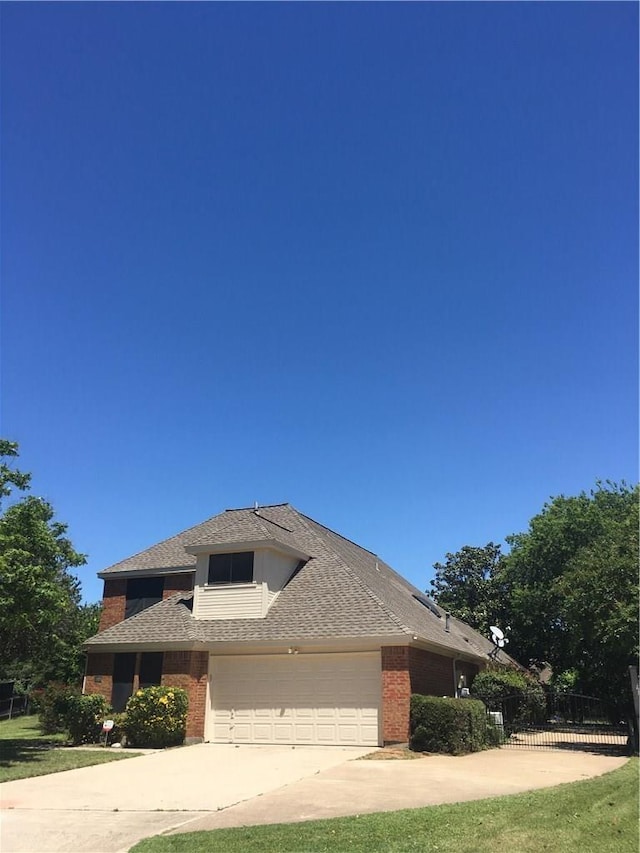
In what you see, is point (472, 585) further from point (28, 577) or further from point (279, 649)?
point (28, 577)

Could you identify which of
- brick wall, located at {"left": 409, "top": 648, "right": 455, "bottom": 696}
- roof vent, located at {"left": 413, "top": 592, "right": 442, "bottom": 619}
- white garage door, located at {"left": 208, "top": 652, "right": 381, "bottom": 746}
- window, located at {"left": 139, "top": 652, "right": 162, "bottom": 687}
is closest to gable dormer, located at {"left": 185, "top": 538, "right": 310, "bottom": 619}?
white garage door, located at {"left": 208, "top": 652, "right": 381, "bottom": 746}

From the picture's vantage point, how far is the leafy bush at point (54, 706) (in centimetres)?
1983

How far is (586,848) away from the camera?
260 inches

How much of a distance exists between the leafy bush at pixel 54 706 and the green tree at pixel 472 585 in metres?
30.1

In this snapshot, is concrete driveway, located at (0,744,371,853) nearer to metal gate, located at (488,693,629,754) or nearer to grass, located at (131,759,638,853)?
grass, located at (131,759,638,853)

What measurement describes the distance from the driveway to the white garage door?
1.68 m

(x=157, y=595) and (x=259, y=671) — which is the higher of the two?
(x=157, y=595)

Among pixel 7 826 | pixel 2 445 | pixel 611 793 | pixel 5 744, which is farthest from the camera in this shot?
pixel 5 744

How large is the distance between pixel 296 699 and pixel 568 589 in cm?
838

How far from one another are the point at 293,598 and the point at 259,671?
2475 millimetres

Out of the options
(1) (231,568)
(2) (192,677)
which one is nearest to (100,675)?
(2) (192,677)

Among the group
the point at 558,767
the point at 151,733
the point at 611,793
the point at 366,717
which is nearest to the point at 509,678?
the point at 366,717

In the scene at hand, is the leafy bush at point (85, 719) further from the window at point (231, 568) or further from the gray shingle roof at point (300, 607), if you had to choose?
the window at point (231, 568)

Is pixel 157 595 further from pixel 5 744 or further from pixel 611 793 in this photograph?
pixel 611 793
